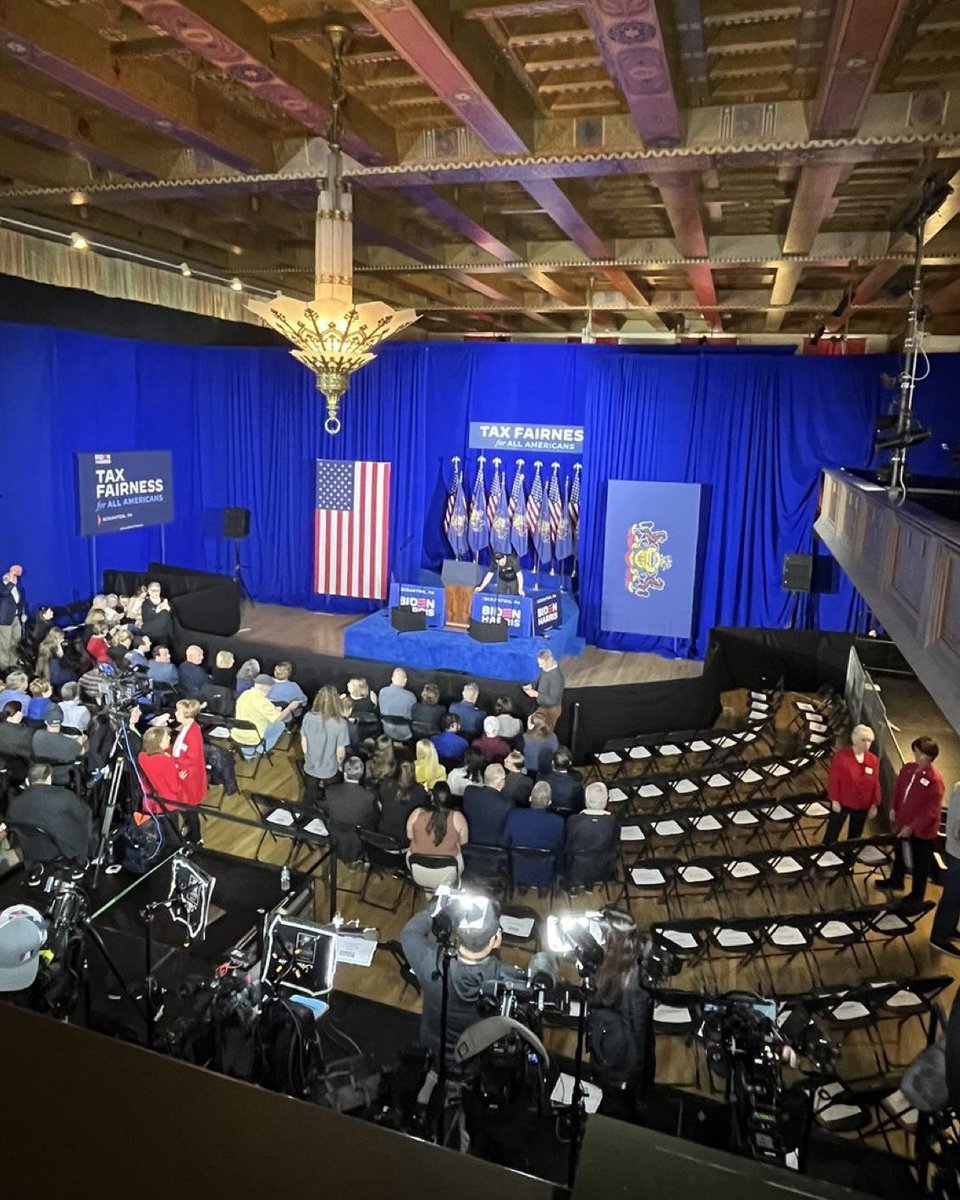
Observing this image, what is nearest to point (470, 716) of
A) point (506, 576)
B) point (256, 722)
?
→ point (256, 722)

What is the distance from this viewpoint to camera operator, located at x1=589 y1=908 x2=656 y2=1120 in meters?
3.80

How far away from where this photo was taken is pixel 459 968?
388 cm

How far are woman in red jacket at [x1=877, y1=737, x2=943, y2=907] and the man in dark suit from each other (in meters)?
3.88

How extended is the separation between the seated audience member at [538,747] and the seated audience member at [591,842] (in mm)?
1310

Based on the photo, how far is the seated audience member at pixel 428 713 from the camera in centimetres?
820

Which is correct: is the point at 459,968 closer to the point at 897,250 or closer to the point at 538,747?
the point at 538,747

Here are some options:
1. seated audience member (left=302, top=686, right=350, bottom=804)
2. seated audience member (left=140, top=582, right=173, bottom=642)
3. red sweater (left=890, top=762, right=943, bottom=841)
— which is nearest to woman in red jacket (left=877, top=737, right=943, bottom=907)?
red sweater (left=890, top=762, right=943, bottom=841)

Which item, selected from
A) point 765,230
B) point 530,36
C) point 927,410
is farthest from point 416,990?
point 927,410

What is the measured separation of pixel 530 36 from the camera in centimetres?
376

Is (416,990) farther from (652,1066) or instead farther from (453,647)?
(453,647)

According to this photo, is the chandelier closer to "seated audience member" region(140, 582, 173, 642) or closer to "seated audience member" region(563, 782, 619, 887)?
"seated audience member" region(563, 782, 619, 887)

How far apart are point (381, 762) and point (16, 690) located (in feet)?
11.6

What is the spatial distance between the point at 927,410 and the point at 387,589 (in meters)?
7.89

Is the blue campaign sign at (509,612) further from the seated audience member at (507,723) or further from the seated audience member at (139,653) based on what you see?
the seated audience member at (139,653)
